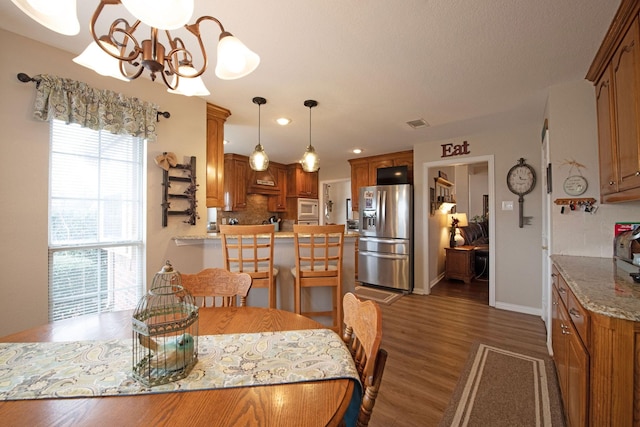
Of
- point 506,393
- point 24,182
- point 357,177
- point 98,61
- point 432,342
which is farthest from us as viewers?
point 357,177

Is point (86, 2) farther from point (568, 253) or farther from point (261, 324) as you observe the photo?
point (568, 253)

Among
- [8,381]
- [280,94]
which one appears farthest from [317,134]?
[8,381]

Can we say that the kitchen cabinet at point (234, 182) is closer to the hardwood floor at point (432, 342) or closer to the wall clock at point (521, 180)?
→ the hardwood floor at point (432, 342)

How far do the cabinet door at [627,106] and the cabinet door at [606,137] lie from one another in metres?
0.08

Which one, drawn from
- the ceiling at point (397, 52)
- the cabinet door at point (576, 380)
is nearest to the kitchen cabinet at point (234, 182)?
the ceiling at point (397, 52)

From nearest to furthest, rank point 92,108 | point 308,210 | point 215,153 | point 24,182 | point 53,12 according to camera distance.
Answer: point 53,12 → point 24,182 → point 92,108 → point 215,153 → point 308,210

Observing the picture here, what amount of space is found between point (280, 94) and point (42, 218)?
199cm

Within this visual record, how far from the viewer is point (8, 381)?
70cm

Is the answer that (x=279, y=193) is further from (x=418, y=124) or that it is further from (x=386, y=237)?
(x=418, y=124)

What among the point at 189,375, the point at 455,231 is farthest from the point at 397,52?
the point at 455,231

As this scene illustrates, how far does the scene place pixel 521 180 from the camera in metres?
3.28

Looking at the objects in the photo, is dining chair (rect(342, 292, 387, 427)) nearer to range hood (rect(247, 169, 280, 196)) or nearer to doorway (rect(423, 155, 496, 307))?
doorway (rect(423, 155, 496, 307))

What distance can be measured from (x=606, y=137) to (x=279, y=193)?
182 inches

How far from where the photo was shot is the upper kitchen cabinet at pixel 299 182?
18.1ft
